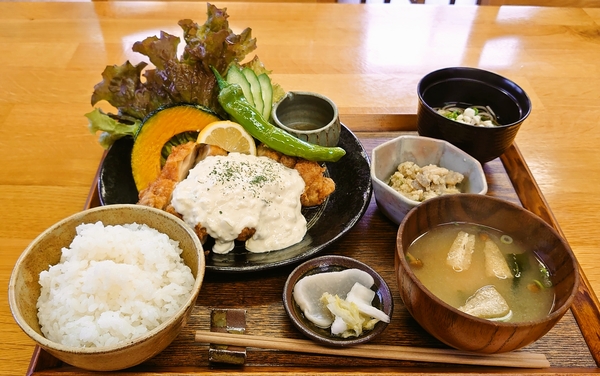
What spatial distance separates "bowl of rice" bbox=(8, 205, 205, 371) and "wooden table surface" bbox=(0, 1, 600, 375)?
340 millimetres

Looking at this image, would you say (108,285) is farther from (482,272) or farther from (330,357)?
(482,272)

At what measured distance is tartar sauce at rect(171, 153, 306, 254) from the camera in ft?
6.10

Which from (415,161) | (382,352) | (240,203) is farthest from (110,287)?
(415,161)

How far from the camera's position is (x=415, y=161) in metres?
2.21

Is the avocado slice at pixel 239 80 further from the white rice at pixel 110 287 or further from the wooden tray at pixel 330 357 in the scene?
the white rice at pixel 110 287

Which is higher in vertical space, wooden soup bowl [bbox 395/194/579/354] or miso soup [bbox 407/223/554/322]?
wooden soup bowl [bbox 395/194/579/354]

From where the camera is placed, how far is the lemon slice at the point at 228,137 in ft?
7.06

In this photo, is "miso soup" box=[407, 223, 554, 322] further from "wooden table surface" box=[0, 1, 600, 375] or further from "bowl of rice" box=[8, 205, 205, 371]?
"bowl of rice" box=[8, 205, 205, 371]

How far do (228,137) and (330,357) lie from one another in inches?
43.7

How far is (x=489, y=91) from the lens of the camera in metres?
2.42

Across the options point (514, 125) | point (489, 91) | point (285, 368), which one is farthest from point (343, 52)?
point (285, 368)

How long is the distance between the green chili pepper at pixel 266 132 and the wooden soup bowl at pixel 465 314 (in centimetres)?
60

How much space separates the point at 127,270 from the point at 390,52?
261 cm

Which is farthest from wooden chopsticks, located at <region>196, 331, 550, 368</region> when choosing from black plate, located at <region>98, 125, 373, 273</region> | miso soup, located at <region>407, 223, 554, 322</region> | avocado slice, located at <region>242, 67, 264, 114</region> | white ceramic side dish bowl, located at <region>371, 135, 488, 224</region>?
avocado slice, located at <region>242, 67, 264, 114</region>
